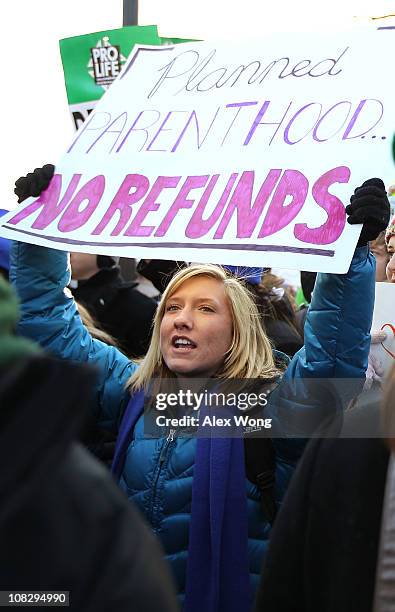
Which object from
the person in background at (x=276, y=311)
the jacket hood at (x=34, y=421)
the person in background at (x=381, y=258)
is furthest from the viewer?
the person in background at (x=276, y=311)

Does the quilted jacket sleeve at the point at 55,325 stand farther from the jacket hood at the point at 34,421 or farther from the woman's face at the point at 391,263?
the jacket hood at the point at 34,421

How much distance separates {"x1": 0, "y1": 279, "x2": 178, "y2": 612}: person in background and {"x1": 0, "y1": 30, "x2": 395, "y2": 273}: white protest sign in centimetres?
108

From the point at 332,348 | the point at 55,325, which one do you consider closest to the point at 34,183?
the point at 55,325

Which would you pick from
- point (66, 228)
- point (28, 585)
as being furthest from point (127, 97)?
point (28, 585)

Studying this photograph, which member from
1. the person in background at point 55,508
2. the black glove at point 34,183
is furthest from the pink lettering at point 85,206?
the person in background at point 55,508

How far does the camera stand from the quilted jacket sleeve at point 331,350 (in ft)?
6.27

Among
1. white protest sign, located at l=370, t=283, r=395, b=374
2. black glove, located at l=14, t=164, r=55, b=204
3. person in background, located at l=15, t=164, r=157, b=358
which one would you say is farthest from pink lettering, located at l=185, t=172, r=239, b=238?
person in background, located at l=15, t=164, r=157, b=358

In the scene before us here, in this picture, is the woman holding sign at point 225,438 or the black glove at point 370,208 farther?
the woman holding sign at point 225,438

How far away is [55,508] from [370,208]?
1176 mm

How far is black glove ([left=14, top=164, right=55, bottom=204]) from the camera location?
7.56 feet

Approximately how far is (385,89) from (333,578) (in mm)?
1301

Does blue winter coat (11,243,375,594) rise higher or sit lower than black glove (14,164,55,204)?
lower

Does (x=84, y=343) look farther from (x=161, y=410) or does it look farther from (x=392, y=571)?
(x=392, y=571)

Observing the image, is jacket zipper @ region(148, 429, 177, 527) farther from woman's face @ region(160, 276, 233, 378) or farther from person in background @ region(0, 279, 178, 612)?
person in background @ region(0, 279, 178, 612)
